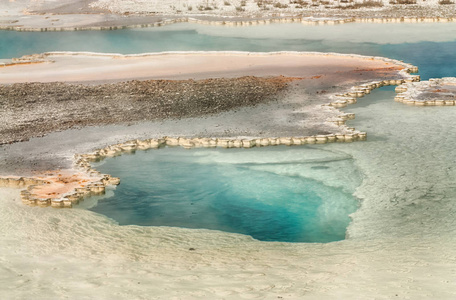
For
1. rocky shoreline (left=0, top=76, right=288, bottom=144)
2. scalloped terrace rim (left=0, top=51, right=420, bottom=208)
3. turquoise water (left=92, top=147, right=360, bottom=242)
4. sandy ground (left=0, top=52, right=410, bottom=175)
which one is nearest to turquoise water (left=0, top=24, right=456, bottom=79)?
sandy ground (left=0, top=52, right=410, bottom=175)

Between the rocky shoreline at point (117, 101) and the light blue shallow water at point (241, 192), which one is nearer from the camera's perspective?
the light blue shallow water at point (241, 192)

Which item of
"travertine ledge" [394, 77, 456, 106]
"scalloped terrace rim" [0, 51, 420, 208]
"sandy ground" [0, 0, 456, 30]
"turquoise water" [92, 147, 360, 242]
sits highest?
"sandy ground" [0, 0, 456, 30]

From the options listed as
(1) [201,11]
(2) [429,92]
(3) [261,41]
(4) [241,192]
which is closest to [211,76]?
(2) [429,92]

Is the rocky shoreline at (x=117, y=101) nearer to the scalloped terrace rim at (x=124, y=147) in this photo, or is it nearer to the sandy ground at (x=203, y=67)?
the sandy ground at (x=203, y=67)

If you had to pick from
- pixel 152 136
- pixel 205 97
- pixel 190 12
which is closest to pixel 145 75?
pixel 205 97

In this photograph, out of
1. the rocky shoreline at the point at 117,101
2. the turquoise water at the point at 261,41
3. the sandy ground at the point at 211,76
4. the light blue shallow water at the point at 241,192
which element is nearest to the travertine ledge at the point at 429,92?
the light blue shallow water at the point at 241,192

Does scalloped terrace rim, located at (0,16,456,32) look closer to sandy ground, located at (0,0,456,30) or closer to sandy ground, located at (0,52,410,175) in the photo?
sandy ground, located at (0,0,456,30)
